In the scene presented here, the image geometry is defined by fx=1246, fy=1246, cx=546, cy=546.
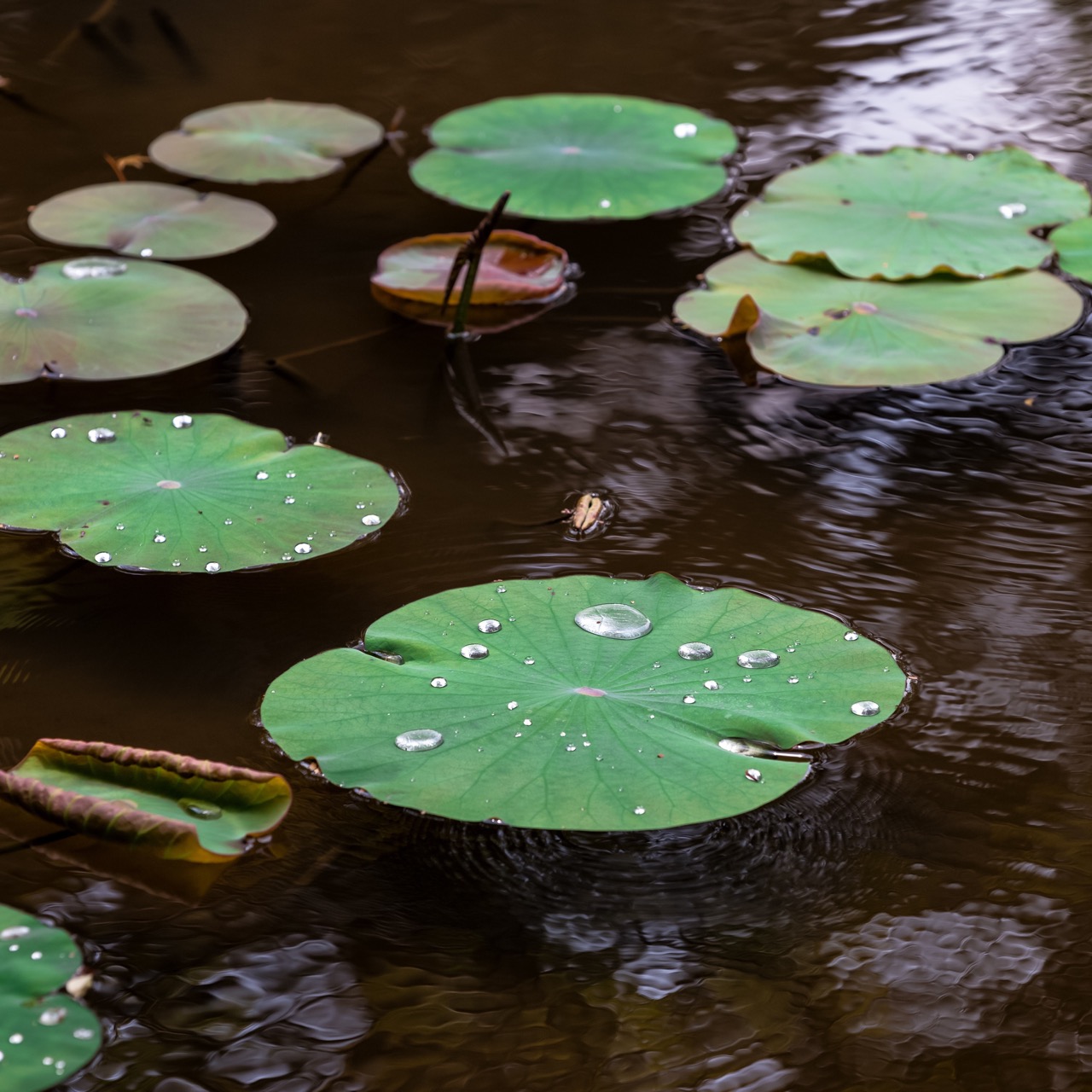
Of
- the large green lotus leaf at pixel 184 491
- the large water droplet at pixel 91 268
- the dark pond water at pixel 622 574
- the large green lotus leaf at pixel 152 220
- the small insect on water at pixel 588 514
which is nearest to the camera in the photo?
the dark pond water at pixel 622 574

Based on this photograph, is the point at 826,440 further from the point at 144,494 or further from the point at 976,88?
the point at 976,88

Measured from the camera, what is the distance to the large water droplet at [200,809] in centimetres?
126

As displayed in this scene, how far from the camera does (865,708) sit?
1358mm

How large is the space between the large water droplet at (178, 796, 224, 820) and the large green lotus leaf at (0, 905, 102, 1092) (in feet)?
0.57

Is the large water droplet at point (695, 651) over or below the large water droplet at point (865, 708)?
over

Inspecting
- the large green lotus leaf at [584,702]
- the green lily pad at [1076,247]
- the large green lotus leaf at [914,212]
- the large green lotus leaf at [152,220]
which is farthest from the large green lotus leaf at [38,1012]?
the green lily pad at [1076,247]

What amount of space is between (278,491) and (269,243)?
104 cm

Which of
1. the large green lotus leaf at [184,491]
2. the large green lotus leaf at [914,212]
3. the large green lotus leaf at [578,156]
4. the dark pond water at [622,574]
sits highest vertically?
the large green lotus leaf at [578,156]

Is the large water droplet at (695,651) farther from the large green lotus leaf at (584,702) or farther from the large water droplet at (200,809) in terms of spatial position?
the large water droplet at (200,809)

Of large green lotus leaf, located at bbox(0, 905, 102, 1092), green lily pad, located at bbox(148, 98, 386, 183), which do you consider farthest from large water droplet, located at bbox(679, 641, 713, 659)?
green lily pad, located at bbox(148, 98, 386, 183)

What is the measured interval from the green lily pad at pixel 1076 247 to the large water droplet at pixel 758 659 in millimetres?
1362

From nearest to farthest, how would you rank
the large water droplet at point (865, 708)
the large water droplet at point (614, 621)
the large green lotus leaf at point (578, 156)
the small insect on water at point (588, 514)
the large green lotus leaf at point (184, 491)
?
1. the large water droplet at point (865, 708)
2. the large water droplet at point (614, 621)
3. the large green lotus leaf at point (184, 491)
4. the small insect on water at point (588, 514)
5. the large green lotus leaf at point (578, 156)

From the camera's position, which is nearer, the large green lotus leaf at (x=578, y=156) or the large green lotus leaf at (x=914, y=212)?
the large green lotus leaf at (x=914, y=212)

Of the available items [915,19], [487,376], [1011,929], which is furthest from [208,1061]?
[915,19]
